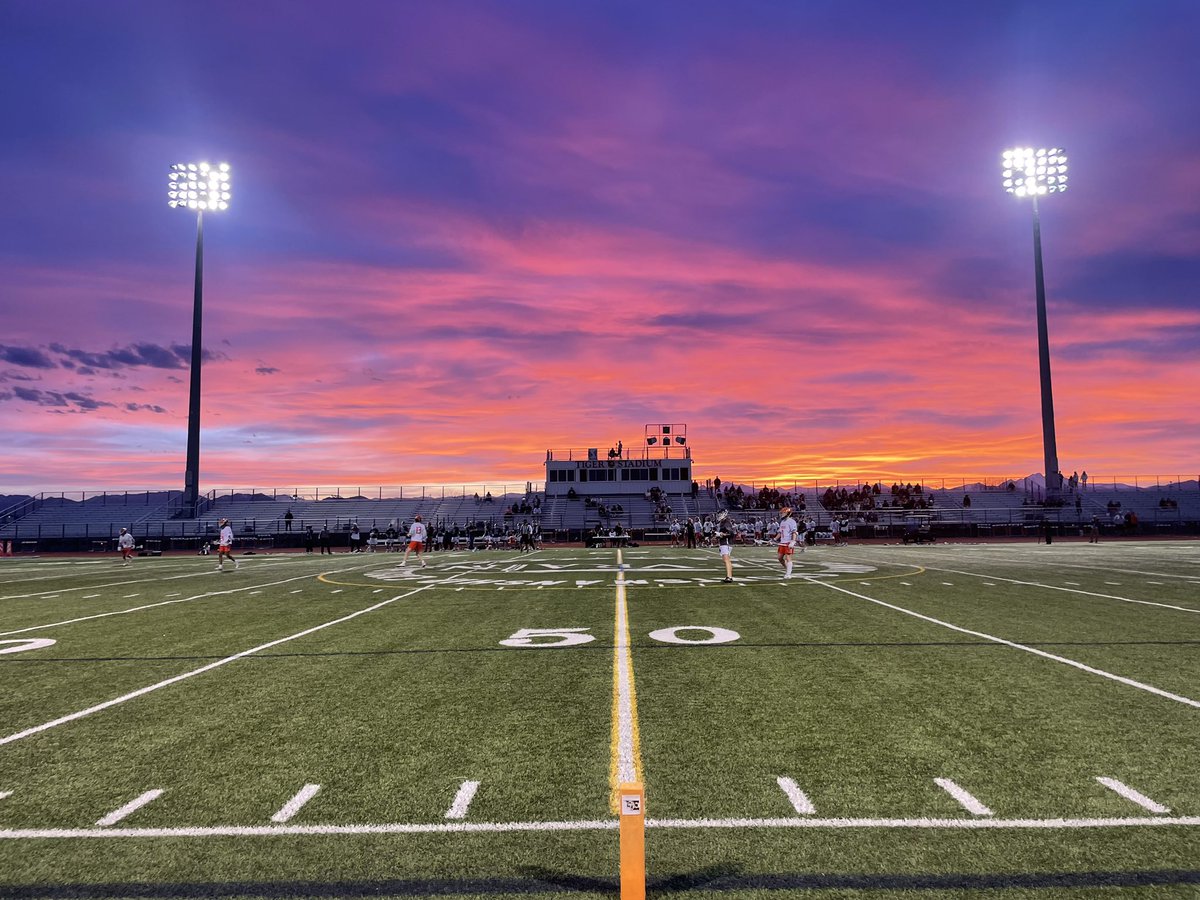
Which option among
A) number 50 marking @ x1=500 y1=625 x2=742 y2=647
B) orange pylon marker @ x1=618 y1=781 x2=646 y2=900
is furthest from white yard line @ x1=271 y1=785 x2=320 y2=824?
number 50 marking @ x1=500 y1=625 x2=742 y2=647

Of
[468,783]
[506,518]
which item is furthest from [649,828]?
[506,518]

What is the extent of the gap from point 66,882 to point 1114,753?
646cm

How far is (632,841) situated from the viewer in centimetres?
286

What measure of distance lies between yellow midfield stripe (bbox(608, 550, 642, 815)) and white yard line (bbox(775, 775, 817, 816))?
915 millimetres

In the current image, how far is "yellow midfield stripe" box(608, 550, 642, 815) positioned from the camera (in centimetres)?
474

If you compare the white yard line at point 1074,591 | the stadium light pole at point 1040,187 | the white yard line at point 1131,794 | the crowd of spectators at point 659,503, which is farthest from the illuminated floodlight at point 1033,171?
the white yard line at point 1131,794

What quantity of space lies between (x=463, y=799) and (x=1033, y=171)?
6454 cm

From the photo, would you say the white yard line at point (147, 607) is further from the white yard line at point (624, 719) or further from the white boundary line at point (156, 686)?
the white yard line at point (624, 719)

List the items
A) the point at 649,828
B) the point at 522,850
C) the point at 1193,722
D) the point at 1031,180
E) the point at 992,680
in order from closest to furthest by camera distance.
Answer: the point at 522,850
the point at 649,828
the point at 1193,722
the point at 992,680
the point at 1031,180

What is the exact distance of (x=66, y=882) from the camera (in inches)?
141

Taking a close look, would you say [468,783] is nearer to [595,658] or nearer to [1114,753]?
[595,658]

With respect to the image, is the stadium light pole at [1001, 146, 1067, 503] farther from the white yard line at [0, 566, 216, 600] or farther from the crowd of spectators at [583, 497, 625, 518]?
the white yard line at [0, 566, 216, 600]

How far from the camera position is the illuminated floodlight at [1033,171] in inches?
2149

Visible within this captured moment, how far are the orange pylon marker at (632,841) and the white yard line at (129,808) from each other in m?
3.26
